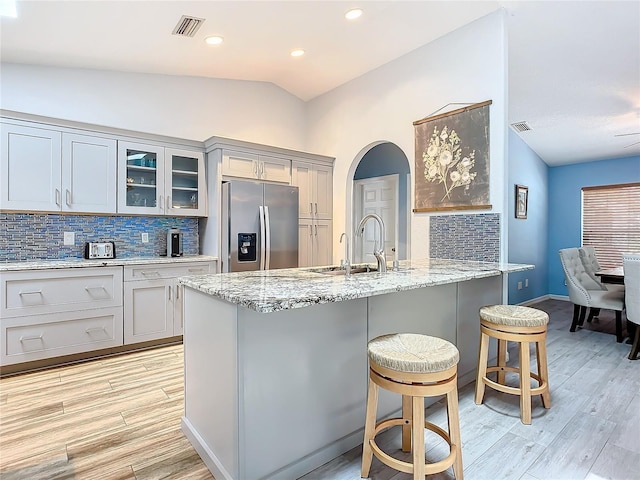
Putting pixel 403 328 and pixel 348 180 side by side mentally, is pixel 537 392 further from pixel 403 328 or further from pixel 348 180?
pixel 348 180

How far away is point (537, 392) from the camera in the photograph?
2.14 m

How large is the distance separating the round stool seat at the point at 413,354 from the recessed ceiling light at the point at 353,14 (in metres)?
2.78

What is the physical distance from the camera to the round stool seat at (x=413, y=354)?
1.43m

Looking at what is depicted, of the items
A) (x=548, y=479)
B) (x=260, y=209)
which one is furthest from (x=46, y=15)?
(x=548, y=479)

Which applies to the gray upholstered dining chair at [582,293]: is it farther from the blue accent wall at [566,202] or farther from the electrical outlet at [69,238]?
the electrical outlet at [69,238]

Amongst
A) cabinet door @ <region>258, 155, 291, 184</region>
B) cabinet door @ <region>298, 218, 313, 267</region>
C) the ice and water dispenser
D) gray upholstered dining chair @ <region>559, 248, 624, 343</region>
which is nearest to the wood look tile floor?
gray upholstered dining chair @ <region>559, 248, 624, 343</region>

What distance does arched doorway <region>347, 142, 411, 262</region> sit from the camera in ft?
16.8

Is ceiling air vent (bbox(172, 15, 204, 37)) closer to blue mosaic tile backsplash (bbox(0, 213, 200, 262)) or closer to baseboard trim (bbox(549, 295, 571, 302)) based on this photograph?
blue mosaic tile backsplash (bbox(0, 213, 200, 262))

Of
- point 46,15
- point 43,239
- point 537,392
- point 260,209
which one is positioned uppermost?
point 46,15

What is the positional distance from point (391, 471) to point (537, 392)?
3.63 ft

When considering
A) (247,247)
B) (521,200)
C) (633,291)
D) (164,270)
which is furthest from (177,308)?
(521,200)

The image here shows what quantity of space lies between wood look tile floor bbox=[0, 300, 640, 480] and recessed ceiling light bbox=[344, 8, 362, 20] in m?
3.16

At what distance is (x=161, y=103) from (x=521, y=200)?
16.7 feet

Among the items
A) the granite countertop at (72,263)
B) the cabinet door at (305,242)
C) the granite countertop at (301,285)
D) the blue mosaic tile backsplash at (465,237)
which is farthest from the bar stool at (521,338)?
the granite countertop at (72,263)
